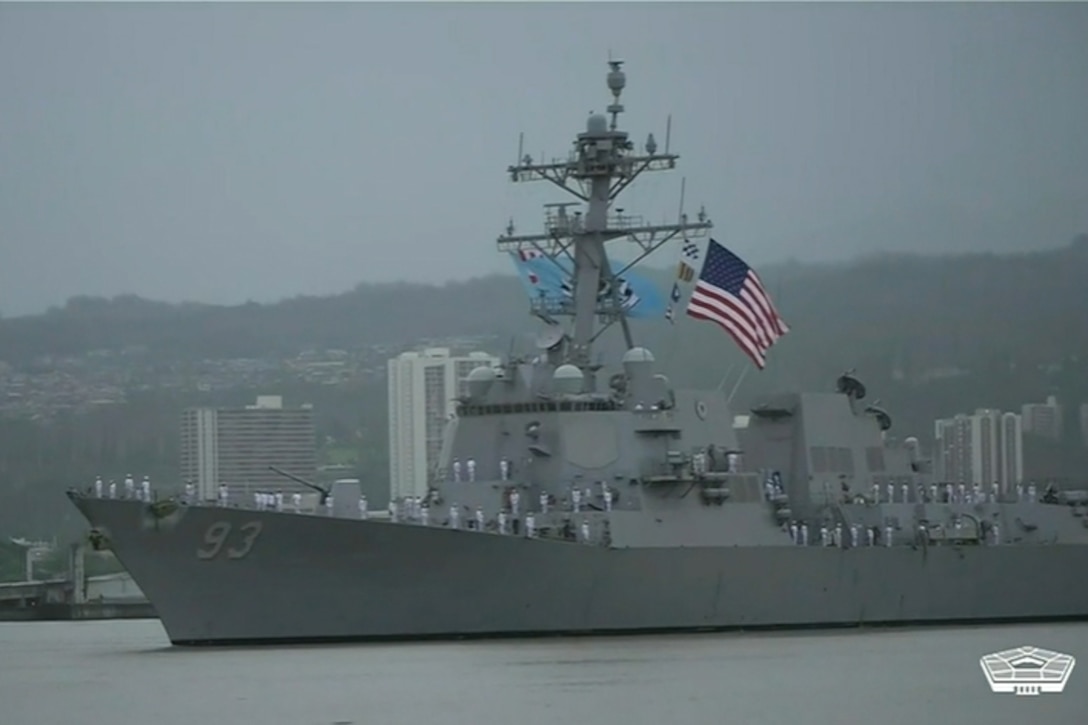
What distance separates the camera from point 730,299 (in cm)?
4150

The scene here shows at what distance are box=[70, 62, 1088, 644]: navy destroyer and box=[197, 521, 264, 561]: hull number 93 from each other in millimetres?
28

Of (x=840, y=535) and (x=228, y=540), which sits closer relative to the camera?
(x=228, y=540)

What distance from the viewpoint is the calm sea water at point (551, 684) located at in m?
29.9

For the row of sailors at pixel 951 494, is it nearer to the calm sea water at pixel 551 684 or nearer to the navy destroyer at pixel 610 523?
the navy destroyer at pixel 610 523

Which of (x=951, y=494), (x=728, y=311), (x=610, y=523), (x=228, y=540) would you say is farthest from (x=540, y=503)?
(x=951, y=494)

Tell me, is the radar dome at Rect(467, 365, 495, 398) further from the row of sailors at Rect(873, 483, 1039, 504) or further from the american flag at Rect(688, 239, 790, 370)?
the row of sailors at Rect(873, 483, 1039, 504)

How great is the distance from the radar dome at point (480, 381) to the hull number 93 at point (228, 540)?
522cm

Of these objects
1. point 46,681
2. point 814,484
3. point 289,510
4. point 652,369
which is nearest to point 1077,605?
point 814,484

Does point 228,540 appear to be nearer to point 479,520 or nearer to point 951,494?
point 479,520

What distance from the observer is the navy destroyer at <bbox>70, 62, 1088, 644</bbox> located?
37.2 metres

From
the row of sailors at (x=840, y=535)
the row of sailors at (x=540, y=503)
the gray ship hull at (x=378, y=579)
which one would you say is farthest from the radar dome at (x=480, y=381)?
the row of sailors at (x=840, y=535)

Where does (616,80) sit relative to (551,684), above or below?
above

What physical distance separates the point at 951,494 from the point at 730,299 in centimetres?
698

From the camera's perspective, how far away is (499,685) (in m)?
32.5
